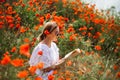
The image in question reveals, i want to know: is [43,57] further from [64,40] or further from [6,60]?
[64,40]

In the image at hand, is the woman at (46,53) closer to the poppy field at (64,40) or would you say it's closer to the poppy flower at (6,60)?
the poppy field at (64,40)

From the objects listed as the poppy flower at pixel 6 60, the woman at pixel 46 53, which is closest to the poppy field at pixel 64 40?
the poppy flower at pixel 6 60

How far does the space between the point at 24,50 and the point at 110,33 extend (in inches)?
160

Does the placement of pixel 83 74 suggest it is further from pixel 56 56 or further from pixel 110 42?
pixel 110 42

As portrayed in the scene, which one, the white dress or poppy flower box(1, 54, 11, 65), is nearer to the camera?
poppy flower box(1, 54, 11, 65)

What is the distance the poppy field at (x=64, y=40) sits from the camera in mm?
3314

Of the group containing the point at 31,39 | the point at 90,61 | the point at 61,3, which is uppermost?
the point at 61,3

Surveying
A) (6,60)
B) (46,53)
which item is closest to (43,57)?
(46,53)

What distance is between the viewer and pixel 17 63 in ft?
9.16

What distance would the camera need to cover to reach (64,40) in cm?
628

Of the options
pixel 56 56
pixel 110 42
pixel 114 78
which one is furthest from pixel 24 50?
pixel 110 42

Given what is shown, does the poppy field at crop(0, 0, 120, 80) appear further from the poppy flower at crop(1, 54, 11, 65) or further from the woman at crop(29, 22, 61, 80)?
the woman at crop(29, 22, 61, 80)

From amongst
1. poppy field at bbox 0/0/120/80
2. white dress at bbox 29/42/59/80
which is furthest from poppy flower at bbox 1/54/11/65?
white dress at bbox 29/42/59/80

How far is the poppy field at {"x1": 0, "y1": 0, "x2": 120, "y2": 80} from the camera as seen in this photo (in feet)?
10.9
